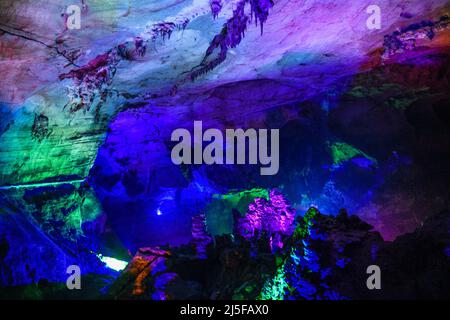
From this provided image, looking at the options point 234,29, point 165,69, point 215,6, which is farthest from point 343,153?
point 215,6

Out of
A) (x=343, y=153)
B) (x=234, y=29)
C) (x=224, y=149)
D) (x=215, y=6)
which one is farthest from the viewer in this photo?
(x=343, y=153)

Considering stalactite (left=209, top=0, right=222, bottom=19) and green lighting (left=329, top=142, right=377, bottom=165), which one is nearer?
stalactite (left=209, top=0, right=222, bottom=19)

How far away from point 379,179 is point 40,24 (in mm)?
12799

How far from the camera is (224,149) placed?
13.8 m

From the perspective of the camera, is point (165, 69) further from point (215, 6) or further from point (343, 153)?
point (343, 153)

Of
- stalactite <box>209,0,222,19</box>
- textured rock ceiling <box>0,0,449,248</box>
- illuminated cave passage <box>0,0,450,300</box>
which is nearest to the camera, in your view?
illuminated cave passage <box>0,0,450,300</box>

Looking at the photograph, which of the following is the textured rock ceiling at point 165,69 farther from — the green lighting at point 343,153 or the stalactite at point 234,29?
the green lighting at point 343,153

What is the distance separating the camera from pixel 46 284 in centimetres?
837

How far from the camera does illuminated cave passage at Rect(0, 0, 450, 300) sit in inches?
229

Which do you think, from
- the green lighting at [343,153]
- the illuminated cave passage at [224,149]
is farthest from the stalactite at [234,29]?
the green lighting at [343,153]

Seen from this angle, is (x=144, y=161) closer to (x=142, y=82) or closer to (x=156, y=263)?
(x=142, y=82)

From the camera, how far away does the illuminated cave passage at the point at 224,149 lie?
582cm

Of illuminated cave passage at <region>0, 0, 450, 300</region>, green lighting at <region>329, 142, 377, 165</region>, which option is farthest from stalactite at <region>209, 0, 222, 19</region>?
green lighting at <region>329, 142, 377, 165</region>

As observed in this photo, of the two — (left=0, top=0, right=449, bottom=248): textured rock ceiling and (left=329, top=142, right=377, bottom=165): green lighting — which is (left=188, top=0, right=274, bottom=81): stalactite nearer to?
(left=0, top=0, right=449, bottom=248): textured rock ceiling
